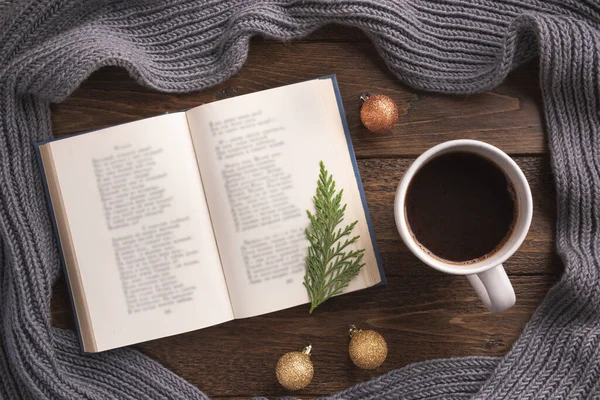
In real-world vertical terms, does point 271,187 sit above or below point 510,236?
above

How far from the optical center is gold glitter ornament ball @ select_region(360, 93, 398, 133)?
81cm

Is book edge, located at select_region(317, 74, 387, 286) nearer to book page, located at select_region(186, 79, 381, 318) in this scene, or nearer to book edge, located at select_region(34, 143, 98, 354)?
book page, located at select_region(186, 79, 381, 318)

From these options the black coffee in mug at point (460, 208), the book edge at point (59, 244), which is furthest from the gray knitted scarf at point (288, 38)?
the black coffee in mug at point (460, 208)

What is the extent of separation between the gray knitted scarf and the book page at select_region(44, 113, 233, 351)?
0.15 feet

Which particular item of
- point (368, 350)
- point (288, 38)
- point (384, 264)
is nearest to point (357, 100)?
point (288, 38)

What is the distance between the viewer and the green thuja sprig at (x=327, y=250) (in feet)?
2.71

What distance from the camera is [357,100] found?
0.86m

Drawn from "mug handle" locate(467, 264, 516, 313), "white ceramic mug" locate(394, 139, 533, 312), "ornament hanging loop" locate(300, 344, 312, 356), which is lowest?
"ornament hanging loop" locate(300, 344, 312, 356)

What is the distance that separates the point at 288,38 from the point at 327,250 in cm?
30

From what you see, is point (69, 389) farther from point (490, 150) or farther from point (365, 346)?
point (490, 150)

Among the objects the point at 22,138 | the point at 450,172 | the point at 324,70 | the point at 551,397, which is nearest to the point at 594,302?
the point at 551,397

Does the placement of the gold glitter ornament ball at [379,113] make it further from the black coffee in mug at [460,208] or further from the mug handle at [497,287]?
the mug handle at [497,287]

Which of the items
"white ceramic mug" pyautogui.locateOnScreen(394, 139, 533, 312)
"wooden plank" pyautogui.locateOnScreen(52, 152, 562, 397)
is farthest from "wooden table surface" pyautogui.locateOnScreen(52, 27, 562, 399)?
"white ceramic mug" pyautogui.locateOnScreen(394, 139, 533, 312)

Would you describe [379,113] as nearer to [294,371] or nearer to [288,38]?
[288,38]
